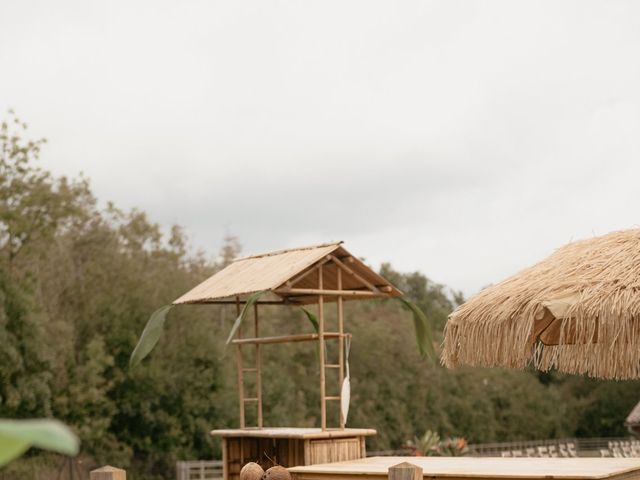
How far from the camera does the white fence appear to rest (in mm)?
20406

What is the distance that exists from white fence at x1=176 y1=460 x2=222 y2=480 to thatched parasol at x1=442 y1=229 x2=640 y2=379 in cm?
1438

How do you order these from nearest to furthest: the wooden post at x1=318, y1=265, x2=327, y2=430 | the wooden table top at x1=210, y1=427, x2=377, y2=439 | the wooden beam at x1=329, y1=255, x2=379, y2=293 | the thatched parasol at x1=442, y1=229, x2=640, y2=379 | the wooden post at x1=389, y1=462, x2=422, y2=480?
1. the wooden post at x1=389, y1=462, x2=422, y2=480
2. the thatched parasol at x1=442, y1=229, x2=640, y2=379
3. the wooden table top at x1=210, y1=427, x2=377, y2=439
4. the wooden post at x1=318, y1=265, x2=327, y2=430
5. the wooden beam at x1=329, y1=255, x2=379, y2=293

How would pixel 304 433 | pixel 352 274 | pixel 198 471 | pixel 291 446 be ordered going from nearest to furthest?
pixel 304 433 < pixel 291 446 < pixel 352 274 < pixel 198 471

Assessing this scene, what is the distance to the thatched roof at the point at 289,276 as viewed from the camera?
31.3ft

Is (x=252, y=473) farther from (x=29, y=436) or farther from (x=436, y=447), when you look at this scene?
(x=29, y=436)

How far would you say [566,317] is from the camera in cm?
587

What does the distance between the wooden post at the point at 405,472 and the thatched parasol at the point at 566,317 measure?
212cm

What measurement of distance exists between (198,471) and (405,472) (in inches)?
703

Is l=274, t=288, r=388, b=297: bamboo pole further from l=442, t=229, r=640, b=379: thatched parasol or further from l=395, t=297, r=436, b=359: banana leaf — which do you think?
l=442, t=229, r=640, b=379: thatched parasol

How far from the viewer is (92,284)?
2266cm

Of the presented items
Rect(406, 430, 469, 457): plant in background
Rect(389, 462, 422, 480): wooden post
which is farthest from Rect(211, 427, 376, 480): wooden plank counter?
Rect(406, 430, 469, 457): plant in background

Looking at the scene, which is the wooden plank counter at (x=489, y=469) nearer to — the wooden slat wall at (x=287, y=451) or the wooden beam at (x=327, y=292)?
the wooden slat wall at (x=287, y=451)

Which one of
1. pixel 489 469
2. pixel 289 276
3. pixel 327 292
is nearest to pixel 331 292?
pixel 327 292

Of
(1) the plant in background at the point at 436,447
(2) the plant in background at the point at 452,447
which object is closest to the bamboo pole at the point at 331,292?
(1) the plant in background at the point at 436,447
